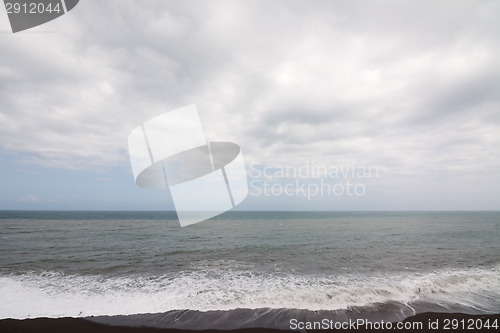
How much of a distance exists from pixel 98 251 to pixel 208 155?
48.3 feet

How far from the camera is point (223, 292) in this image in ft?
28.6

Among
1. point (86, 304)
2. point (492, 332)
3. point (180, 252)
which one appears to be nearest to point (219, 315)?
point (86, 304)

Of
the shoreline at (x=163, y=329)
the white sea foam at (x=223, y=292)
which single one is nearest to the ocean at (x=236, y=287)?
the white sea foam at (x=223, y=292)

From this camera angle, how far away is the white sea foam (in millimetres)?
7490

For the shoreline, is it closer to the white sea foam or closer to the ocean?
the ocean

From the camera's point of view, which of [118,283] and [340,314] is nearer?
[340,314]

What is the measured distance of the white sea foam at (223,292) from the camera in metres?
7.49

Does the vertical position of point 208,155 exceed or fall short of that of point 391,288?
it exceeds it

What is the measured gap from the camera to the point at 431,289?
936 centimetres

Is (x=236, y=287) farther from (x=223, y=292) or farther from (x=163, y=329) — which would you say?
(x=163, y=329)

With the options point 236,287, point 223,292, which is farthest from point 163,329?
point 236,287

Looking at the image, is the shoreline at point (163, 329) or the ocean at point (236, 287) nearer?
the shoreline at point (163, 329)

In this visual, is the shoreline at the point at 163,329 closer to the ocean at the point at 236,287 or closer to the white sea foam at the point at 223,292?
the ocean at the point at 236,287

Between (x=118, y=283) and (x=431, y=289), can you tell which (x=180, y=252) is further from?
(x=431, y=289)
